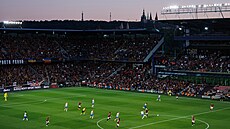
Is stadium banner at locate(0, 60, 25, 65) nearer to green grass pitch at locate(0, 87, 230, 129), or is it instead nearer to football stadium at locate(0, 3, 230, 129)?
football stadium at locate(0, 3, 230, 129)

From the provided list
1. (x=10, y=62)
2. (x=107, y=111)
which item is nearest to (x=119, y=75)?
(x=10, y=62)

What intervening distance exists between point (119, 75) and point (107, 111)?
36167 mm

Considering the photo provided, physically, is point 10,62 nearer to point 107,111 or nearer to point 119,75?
point 119,75

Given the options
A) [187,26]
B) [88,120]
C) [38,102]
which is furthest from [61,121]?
[187,26]

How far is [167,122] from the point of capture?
42125 mm

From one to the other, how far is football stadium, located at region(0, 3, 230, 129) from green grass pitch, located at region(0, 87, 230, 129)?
0.37ft

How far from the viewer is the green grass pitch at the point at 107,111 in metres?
40.5

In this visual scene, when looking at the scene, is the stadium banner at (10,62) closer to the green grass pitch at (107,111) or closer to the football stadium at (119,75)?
the football stadium at (119,75)

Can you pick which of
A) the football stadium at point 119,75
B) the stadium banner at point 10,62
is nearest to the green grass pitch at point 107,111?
the football stadium at point 119,75

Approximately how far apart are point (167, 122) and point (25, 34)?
61493 mm

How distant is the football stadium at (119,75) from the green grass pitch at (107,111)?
4.4 inches

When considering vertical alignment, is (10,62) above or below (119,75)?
above

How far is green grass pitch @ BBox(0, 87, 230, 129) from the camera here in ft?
133

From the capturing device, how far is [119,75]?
281 feet
